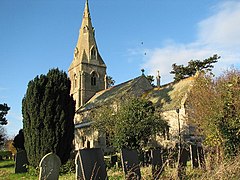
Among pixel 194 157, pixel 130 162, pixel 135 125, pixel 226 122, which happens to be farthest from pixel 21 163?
pixel 226 122

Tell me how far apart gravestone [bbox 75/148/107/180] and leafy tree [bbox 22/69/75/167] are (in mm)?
11148

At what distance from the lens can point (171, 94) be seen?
33.6 m

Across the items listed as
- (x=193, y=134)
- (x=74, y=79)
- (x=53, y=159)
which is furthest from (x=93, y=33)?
(x=53, y=159)

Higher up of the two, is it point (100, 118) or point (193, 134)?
point (100, 118)

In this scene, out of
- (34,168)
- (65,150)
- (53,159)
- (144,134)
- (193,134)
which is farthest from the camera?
(193,134)

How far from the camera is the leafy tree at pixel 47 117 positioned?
17.7 meters

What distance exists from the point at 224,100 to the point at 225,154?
104 inches

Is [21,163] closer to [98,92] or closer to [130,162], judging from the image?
[130,162]

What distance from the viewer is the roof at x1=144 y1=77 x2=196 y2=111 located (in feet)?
101

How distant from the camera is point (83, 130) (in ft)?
131

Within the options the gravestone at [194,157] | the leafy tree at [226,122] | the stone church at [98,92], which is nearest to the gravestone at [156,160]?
the gravestone at [194,157]

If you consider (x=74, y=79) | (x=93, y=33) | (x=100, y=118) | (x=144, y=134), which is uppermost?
(x=93, y=33)

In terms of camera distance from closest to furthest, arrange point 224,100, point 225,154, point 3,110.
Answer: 1. point 225,154
2. point 224,100
3. point 3,110

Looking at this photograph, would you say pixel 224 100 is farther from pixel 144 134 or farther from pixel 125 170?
pixel 144 134
